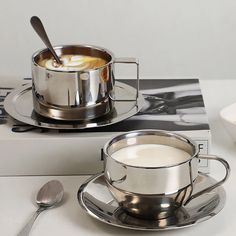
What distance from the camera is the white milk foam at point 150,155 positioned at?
2.52 feet

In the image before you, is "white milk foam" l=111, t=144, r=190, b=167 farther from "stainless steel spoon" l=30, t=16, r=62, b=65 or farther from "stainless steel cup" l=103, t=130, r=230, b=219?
"stainless steel spoon" l=30, t=16, r=62, b=65

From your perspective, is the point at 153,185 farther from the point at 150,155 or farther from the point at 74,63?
the point at 74,63

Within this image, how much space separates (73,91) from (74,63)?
0.25 ft

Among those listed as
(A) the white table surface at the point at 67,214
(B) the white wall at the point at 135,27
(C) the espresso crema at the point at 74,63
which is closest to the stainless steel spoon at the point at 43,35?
(C) the espresso crema at the point at 74,63

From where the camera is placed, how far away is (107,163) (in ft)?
2.54

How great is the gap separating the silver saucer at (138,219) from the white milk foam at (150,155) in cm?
6

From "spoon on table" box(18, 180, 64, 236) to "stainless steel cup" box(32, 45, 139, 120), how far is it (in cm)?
10

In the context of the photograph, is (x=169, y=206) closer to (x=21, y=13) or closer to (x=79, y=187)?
(x=79, y=187)

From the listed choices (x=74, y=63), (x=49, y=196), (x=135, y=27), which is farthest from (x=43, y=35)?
(x=135, y=27)

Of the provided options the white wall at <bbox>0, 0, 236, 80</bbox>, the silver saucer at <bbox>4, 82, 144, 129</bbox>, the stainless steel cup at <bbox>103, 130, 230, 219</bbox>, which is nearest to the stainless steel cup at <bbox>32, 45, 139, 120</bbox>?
the silver saucer at <bbox>4, 82, 144, 129</bbox>

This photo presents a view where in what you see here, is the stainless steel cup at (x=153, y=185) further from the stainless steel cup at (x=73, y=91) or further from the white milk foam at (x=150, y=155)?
the stainless steel cup at (x=73, y=91)

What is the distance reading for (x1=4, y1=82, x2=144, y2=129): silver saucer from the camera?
906 millimetres

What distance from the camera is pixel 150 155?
786 mm

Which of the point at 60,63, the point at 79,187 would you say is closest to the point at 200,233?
the point at 79,187
